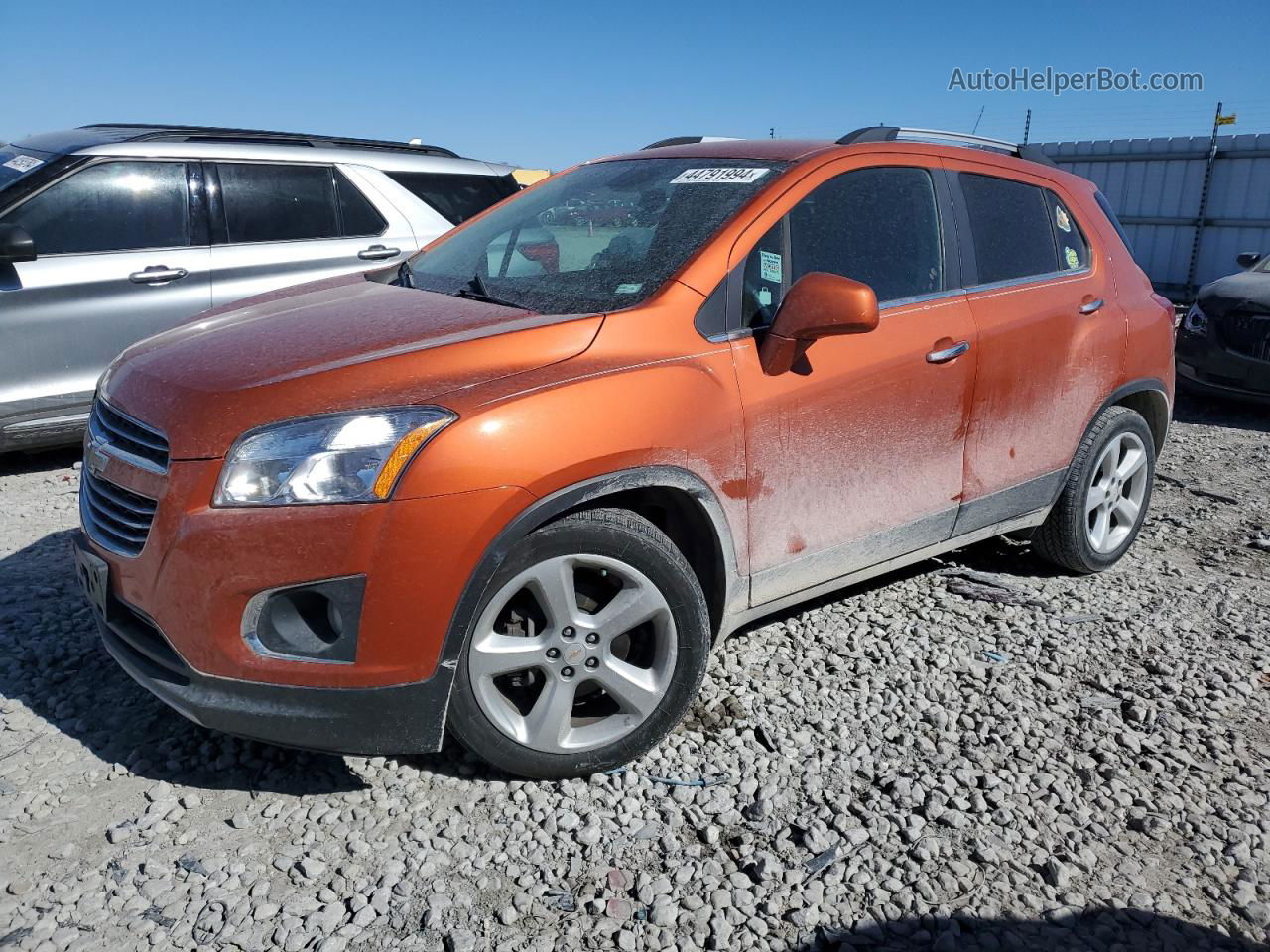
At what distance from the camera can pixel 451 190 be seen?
673 centimetres

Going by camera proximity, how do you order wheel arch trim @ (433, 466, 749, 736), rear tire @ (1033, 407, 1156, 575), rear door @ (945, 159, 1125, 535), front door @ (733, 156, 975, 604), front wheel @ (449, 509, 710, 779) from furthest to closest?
rear tire @ (1033, 407, 1156, 575) < rear door @ (945, 159, 1125, 535) < front door @ (733, 156, 975, 604) < front wheel @ (449, 509, 710, 779) < wheel arch trim @ (433, 466, 749, 736)

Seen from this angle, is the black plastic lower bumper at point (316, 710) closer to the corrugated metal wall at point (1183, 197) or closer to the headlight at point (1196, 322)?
the headlight at point (1196, 322)

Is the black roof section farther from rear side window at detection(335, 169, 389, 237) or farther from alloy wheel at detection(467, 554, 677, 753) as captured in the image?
alloy wheel at detection(467, 554, 677, 753)

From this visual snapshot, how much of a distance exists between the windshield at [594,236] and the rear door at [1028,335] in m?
0.99

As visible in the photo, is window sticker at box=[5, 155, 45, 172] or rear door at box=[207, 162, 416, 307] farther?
rear door at box=[207, 162, 416, 307]

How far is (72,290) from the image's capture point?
5.31 meters

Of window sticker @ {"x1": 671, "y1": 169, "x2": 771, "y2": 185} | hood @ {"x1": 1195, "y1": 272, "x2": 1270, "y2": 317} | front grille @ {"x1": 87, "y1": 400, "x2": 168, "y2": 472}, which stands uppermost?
window sticker @ {"x1": 671, "y1": 169, "x2": 771, "y2": 185}

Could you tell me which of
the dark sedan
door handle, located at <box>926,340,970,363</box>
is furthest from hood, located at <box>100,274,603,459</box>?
the dark sedan

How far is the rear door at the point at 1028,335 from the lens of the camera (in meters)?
3.61

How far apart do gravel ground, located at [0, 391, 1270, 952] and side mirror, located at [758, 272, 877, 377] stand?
1.21m

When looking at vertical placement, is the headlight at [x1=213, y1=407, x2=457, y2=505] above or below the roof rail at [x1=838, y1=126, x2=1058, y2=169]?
below

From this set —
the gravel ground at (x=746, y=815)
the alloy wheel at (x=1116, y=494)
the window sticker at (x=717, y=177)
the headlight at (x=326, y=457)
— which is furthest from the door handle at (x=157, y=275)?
the alloy wheel at (x=1116, y=494)

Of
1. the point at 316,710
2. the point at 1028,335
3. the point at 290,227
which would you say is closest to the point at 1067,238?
the point at 1028,335

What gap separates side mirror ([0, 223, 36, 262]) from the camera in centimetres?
500
